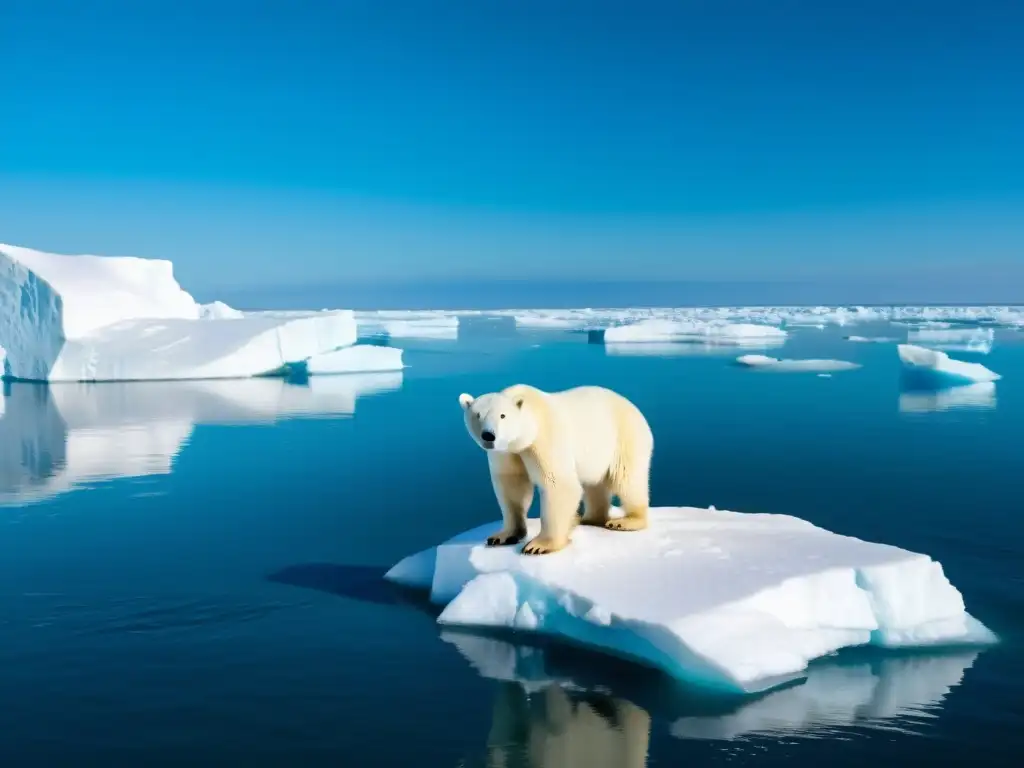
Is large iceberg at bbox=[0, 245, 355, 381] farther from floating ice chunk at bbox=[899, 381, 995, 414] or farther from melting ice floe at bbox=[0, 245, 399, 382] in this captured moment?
floating ice chunk at bbox=[899, 381, 995, 414]

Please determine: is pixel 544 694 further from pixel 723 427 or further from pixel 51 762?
pixel 723 427

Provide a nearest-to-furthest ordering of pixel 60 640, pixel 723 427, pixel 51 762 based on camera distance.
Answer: pixel 51 762
pixel 60 640
pixel 723 427

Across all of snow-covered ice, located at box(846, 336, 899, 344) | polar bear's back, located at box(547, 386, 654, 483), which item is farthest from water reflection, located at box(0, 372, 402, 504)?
snow-covered ice, located at box(846, 336, 899, 344)

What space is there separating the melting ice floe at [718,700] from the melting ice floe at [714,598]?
14 centimetres

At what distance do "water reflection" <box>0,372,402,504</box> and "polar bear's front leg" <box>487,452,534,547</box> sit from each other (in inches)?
243

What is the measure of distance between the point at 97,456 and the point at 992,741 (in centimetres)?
1129

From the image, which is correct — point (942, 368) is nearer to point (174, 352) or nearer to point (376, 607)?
point (376, 607)

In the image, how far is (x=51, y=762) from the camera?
3803 mm

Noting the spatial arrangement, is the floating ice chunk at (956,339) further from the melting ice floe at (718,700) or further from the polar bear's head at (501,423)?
the polar bear's head at (501,423)

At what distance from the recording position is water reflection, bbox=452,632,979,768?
396cm

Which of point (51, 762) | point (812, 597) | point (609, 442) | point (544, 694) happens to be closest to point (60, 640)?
point (51, 762)

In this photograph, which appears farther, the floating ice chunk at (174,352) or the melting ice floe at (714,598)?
the floating ice chunk at (174,352)

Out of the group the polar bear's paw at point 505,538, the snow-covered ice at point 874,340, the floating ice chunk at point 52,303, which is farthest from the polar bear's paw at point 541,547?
the snow-covered ice at point 874,340

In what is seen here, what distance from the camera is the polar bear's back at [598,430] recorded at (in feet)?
18.5
